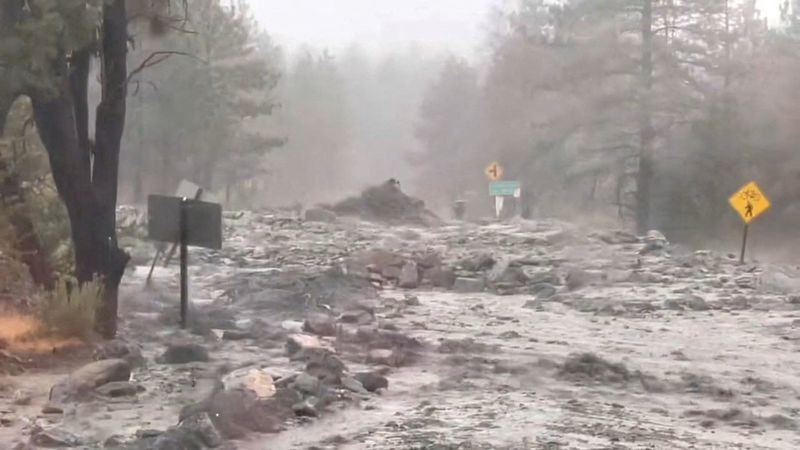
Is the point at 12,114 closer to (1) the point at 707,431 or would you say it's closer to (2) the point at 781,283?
(1) the point at 707,431

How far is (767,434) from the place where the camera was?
8727 millimetres

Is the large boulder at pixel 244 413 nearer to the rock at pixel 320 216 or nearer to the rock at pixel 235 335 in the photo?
the rock at pixel 235 335

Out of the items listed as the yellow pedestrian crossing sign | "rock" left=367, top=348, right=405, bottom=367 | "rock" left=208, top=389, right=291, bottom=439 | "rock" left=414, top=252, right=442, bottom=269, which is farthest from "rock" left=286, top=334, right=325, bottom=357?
the yellow pedestrian crossing sign

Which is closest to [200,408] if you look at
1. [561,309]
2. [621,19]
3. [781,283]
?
[561,309]

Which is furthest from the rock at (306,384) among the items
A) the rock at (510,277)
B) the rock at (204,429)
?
the rock at (510,277)

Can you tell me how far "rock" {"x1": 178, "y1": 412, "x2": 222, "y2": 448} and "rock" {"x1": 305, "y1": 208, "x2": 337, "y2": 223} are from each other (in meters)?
27.7

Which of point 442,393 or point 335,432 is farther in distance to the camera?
point 442,393

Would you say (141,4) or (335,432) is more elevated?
(141,4)

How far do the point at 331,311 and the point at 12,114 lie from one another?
5.24 m

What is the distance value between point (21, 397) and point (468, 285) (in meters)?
12.5

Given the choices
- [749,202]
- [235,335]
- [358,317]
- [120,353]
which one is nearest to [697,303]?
[358,317]

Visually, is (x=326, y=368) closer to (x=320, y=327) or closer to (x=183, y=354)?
(x=183, y=354)

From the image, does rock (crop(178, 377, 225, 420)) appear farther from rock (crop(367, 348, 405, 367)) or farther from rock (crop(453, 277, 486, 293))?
rock (crop(453, 277, 486, 293))

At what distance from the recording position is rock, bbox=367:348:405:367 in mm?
11596
